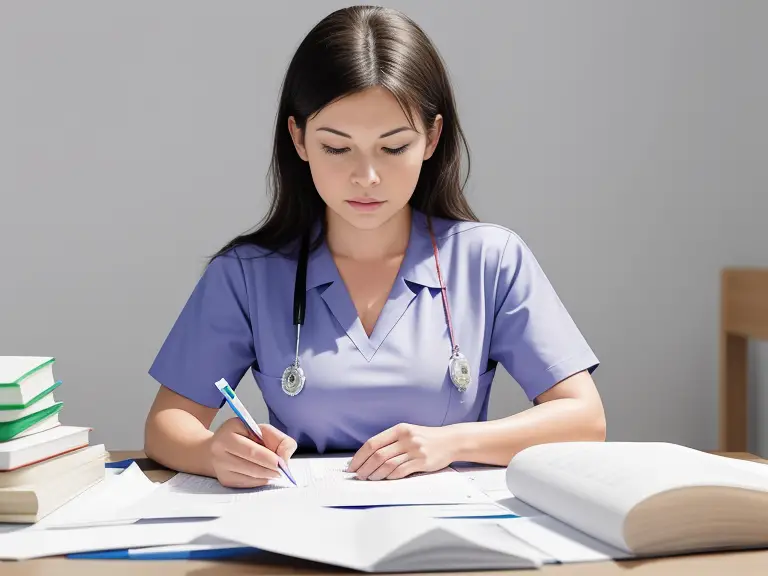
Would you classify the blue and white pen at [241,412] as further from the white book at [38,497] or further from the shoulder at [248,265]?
the shoulder at [248,265]

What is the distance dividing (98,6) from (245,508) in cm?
227

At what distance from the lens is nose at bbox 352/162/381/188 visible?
1.48 metres

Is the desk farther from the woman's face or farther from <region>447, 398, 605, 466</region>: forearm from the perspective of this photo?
the woman's face

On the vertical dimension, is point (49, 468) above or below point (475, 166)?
below

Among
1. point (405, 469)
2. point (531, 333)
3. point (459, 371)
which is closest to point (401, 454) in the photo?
point (405, 469)

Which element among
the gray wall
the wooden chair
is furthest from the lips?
the wooden chair

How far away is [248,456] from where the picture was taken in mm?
1212

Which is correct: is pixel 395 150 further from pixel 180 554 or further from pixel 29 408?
pixel 180 554

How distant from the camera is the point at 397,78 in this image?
60.2 inches

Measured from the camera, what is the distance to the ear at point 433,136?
1.65 meters

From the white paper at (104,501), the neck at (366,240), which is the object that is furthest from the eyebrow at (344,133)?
the white paper at (104,501)

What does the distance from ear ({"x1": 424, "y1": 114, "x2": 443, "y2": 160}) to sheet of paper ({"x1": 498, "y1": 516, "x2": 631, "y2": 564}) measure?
32.1 inches

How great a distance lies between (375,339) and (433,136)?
1.18ft

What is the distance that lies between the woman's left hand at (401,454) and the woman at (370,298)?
0.04m
